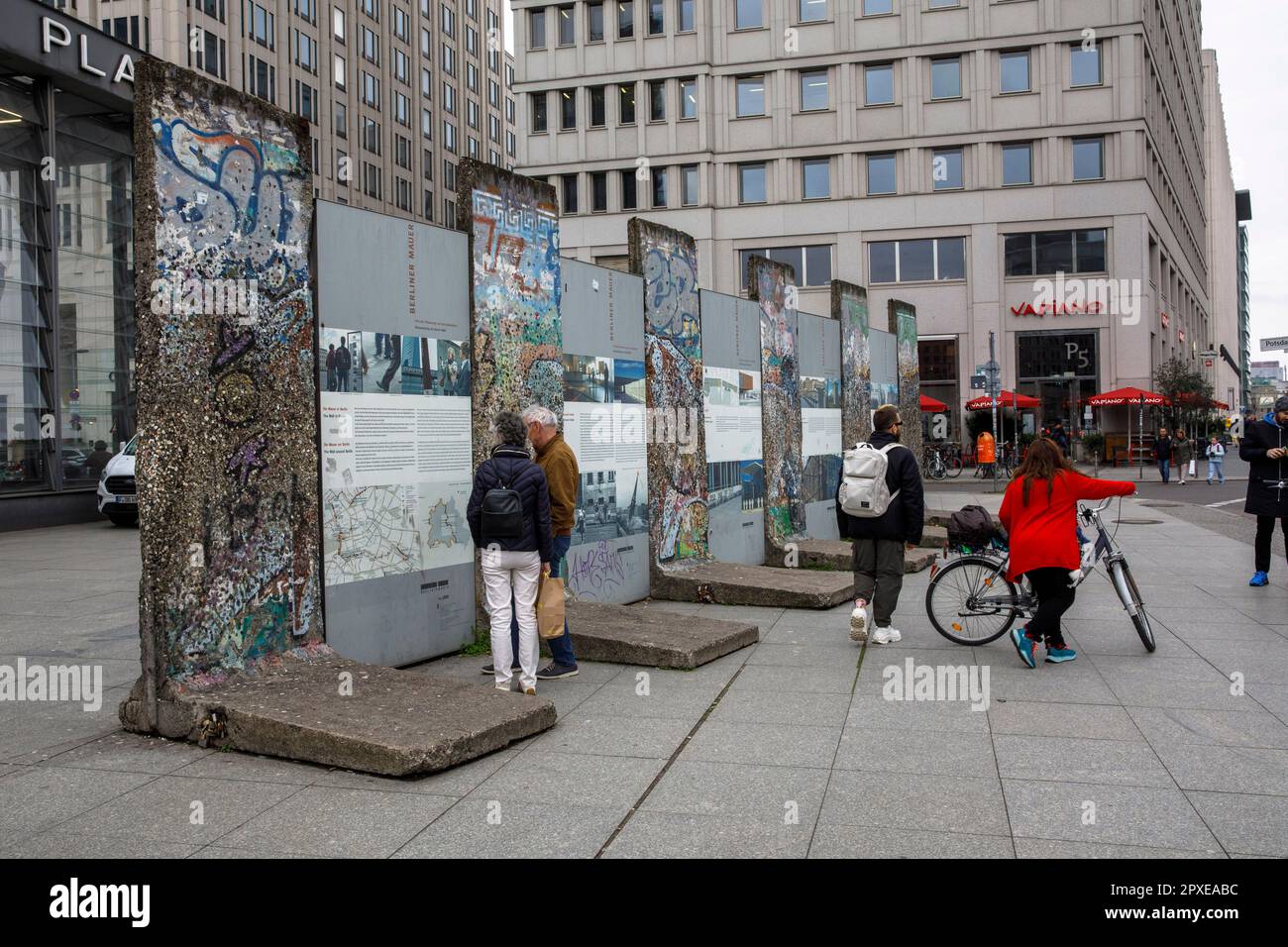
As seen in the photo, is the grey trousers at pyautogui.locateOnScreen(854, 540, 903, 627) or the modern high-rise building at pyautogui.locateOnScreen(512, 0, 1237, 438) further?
the modern high-rise building at pyautogui.locateOnScreen(512, 0, 1237, 438)

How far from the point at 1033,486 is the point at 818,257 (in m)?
37.1

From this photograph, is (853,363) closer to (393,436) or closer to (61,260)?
(393,436)

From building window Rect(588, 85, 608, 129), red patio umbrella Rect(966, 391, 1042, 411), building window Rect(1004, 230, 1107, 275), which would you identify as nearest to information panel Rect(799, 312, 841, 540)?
red patio umbrella Rect(966, 391, 1042, 411)

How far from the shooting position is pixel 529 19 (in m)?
46.1

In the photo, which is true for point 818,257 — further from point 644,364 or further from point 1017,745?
point 1017,745

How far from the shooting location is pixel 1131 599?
7.89m

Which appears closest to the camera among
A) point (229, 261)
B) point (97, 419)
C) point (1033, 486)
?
point (229, 261)

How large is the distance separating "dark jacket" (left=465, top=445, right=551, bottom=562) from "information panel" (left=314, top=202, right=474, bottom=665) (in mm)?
941

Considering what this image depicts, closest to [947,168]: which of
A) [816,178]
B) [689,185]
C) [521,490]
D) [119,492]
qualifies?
[816,178]

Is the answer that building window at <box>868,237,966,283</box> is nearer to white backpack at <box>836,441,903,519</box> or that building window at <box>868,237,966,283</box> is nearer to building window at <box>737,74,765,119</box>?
building window at <box>737,74,765,119</box>

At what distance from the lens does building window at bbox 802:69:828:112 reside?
4312cm

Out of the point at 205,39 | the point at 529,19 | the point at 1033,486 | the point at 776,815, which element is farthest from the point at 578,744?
the point at 205,39

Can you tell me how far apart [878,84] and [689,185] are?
27.1 ft

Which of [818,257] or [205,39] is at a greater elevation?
[205,39]
